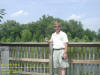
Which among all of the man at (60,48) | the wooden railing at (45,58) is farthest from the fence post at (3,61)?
the man at (60,48)

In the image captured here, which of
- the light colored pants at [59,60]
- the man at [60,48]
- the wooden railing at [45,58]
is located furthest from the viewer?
the wooden railing at [45,58]

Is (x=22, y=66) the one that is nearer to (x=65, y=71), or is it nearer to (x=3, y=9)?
(x=65, y=71)

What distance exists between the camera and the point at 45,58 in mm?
5758

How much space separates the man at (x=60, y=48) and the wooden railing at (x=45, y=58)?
0.42 metres

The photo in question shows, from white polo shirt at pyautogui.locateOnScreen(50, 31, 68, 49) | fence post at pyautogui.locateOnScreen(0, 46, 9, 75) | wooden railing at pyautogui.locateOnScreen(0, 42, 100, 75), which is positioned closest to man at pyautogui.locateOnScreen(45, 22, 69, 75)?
white polo shirt at pyautogui.locateOnScreen(50, 31, 68, 49)

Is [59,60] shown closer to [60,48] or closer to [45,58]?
[60,48]

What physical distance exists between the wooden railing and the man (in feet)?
1.37

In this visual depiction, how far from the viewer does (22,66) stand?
242 inches

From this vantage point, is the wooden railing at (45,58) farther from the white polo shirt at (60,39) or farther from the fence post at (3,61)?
the fence post at (3,61)

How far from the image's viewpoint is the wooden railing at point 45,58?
5223 mm

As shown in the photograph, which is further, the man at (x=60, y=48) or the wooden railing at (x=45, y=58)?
the wooden railing at (x=45, y=58)

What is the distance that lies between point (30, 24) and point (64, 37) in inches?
1679

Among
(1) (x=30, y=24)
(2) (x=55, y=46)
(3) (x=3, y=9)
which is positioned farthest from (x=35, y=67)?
(1) (x=30, y=24)

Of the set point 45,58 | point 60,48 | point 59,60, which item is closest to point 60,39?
point 60,48
